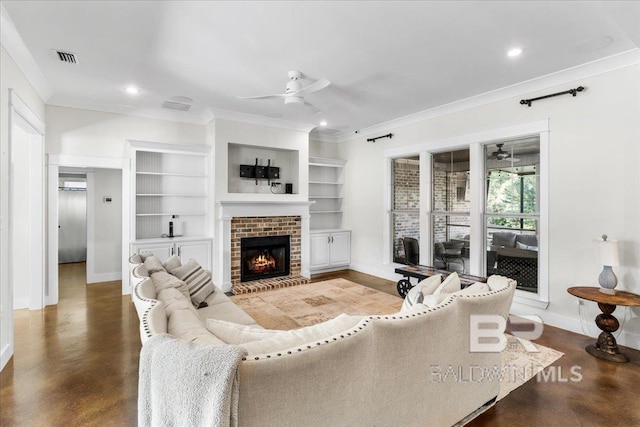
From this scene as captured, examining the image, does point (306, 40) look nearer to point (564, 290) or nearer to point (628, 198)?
point (628, 198)

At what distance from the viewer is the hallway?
2143mm

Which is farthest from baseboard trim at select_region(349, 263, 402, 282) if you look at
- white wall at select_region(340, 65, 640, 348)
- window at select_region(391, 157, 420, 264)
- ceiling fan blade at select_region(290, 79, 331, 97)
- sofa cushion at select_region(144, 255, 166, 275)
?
sofa cushion at select_region(144, 255, 166, 275)

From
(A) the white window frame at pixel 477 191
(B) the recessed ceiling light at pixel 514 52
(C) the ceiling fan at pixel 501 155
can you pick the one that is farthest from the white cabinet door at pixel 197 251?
(B) the recessed ceiling light at pixel 514 52

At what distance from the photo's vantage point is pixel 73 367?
2727 mm

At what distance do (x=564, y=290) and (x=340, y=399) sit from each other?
11.8 ft

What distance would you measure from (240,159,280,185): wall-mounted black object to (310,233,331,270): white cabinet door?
1.40 m

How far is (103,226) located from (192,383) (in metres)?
5.81

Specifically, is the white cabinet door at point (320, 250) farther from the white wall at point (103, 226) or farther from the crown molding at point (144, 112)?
the white wall at point (103, 226)

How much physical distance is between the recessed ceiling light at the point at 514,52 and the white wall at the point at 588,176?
931 mm

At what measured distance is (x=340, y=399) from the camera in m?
1.28

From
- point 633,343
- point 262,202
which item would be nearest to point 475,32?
point 633,343

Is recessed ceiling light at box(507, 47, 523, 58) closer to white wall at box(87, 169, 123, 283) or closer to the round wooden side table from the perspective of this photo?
the round wooden side table

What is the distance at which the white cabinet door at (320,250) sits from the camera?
6.38 metres

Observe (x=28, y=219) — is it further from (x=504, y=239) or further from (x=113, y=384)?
(x=504, y=239)
